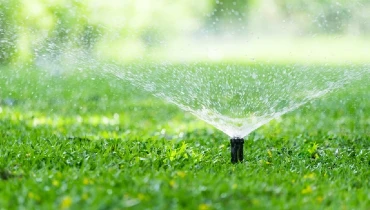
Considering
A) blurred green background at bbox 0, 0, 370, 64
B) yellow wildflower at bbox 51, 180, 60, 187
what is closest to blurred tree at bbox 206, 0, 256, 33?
blurred green background at bbox 0, 0, 370, 64

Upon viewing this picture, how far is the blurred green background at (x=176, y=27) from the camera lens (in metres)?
10.3

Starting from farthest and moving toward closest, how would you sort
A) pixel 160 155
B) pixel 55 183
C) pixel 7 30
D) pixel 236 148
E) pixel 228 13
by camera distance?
pixel 7 30 < pixel 228 13 < pixel 160 155 < pixel 236 148 < pixel 55 183

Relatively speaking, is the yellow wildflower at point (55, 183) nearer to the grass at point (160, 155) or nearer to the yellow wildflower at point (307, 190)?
the grass at point (160, 155)

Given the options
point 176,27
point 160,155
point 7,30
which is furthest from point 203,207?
point 7,30

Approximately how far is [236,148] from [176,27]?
824 cm

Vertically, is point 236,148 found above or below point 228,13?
below

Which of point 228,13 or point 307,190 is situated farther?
point 228,13

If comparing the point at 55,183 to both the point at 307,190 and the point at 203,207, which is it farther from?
the point at 307,190

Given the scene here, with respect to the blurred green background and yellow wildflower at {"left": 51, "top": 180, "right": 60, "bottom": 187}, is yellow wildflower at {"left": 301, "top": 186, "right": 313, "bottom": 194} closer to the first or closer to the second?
yellow wildflower at {"left": 51, "top": 180, "right": 60, "bottom": 187}

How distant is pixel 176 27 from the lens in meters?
13.7

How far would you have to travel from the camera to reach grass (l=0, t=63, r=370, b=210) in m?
3.77

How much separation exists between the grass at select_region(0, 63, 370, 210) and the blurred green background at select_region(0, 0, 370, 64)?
32.3 inches

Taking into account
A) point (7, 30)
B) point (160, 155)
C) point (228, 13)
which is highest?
point (228, 13)

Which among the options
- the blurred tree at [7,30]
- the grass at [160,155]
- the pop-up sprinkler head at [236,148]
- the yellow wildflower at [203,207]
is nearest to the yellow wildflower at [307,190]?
the grass at [160,155]
